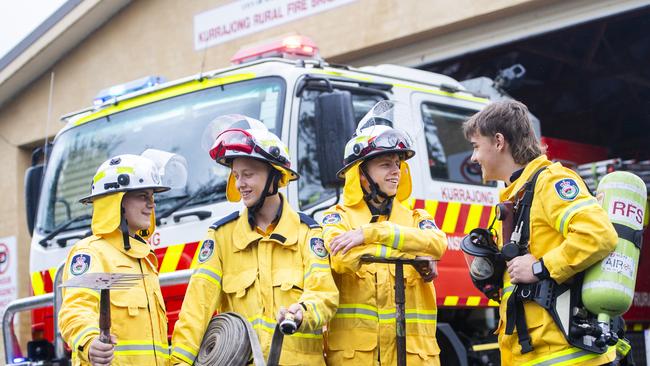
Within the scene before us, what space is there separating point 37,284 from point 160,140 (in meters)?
1.41

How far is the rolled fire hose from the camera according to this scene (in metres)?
→ 4.04

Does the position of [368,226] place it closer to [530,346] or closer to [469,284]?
[530,346]

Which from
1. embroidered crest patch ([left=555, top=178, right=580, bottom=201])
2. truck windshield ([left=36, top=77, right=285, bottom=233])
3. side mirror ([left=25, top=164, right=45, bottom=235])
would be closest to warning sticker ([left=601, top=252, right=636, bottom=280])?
embroidered crest patch ([left=555, top=178, right=580, bottom=201])

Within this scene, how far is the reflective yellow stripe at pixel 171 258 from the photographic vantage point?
19.7ft

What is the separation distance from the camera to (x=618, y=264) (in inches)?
149

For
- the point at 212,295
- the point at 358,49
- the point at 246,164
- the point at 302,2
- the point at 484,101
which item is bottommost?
the point at 212,295

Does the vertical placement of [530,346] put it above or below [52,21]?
below

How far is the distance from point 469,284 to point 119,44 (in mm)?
7605

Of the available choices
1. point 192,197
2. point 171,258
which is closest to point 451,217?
point 192,197

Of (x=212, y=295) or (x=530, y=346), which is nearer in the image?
(x=530, y=346)

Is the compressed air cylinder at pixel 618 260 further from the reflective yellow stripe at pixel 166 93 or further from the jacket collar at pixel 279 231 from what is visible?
the reflective yellow stripe at pixel 166 93

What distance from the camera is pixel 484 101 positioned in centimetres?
777

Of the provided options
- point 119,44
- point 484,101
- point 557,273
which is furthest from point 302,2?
point 557,273

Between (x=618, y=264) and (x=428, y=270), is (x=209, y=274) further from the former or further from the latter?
(x=618, y=264)
